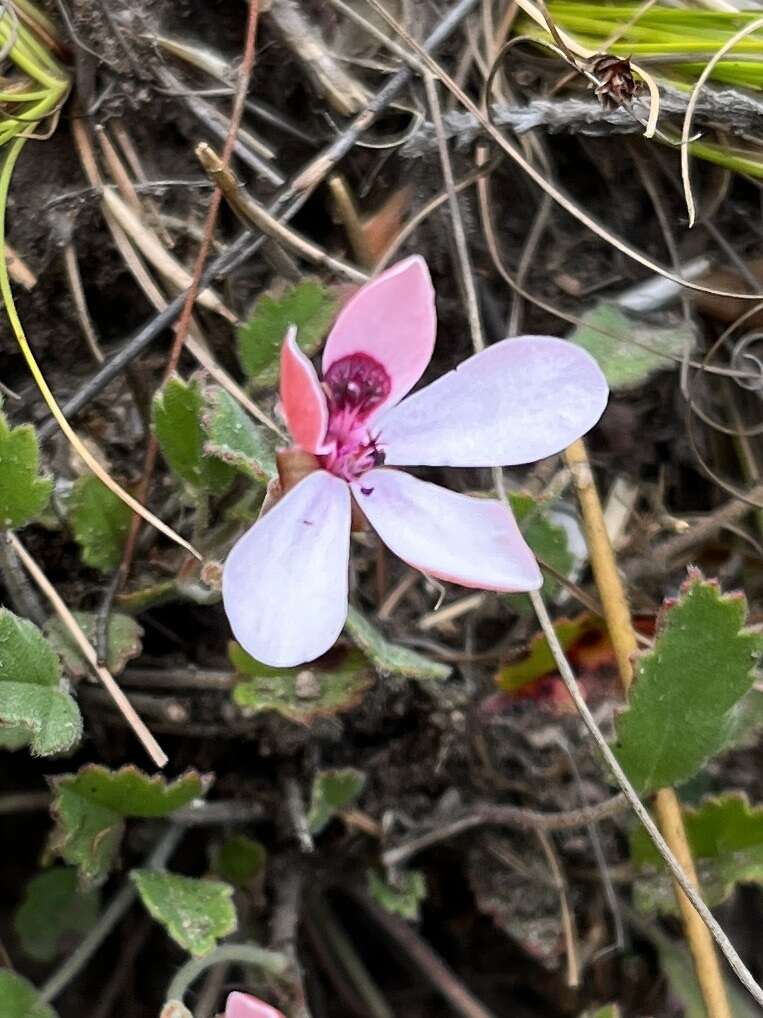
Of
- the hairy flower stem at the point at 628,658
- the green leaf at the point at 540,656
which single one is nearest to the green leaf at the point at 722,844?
the hairy flower stem at the point at 628,658

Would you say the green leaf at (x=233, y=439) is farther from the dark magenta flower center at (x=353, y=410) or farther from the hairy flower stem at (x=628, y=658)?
the hairy flower stem at (x=628, y=658)

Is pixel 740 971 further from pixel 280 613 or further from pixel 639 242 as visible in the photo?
pixel 639 242

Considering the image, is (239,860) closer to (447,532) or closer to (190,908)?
(190,908)

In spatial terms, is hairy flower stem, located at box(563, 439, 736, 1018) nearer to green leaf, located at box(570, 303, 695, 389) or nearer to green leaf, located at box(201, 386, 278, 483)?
green leaf, located at box(570, 303, 695, 389)

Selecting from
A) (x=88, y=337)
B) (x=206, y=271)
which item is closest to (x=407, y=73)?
(x=206, y=271)

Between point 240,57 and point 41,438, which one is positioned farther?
point 240,57
